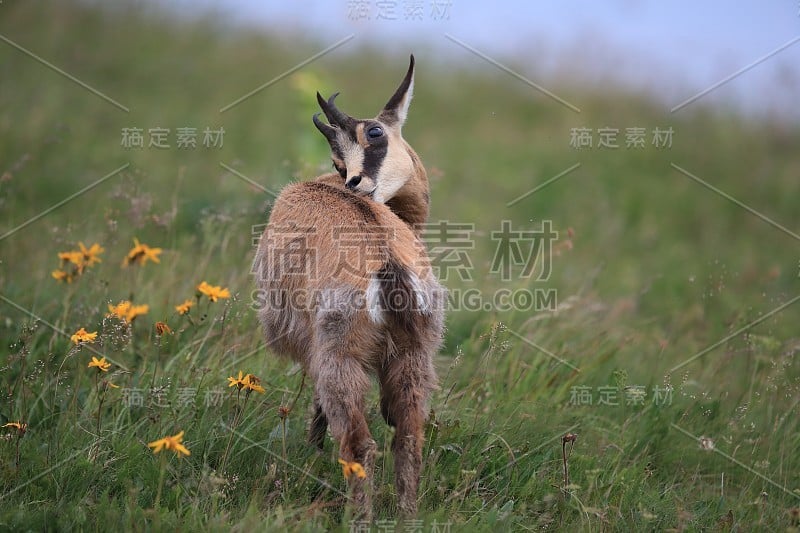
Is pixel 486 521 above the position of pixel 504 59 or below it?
below

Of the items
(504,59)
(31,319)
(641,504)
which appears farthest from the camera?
(504,59)

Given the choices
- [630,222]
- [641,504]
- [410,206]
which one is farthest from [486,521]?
[630,222]

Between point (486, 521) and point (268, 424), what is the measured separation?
1.46 meters

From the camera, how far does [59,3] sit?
12812mm

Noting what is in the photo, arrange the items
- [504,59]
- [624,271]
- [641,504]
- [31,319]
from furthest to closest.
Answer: [504,59], [624,271], [31,319], [641,504]

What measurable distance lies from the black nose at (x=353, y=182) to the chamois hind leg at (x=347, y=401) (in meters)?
1.08

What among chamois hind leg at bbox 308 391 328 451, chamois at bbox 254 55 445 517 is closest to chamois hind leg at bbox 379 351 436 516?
chamois at bbox 254 55 445 517

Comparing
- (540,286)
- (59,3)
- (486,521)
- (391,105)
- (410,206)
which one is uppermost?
(59,3)

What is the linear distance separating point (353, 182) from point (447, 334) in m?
2.08

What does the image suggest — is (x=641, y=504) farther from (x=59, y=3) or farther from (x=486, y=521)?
(x=59, y=3)

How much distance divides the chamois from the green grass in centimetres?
28

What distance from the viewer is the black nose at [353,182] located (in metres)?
5.05

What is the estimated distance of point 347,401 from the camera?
421 cm

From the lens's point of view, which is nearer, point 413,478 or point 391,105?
point 413,478
